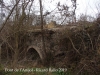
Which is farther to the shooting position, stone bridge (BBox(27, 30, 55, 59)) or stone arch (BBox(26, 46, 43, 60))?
stone arch (BBox(26, 46, 43, 60))

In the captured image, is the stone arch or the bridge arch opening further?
the bridge arch opening

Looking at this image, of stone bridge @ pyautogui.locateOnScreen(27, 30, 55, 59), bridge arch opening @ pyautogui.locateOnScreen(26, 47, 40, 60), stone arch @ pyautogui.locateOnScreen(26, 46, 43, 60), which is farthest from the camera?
bridge arch opening @ pyautogui.locateOnScreen(26, 47, 40, 60)

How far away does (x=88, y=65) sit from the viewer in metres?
7.66

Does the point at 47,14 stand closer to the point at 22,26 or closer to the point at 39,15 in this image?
the point at 39,15

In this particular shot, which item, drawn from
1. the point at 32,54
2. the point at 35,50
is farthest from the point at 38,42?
the point at 32,54

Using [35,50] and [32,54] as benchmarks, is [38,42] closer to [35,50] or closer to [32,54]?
[35,50]

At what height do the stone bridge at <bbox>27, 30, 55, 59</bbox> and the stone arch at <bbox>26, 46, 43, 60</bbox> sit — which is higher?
the stone bridge at <bbox>27, 30, 55, 59</bbox>

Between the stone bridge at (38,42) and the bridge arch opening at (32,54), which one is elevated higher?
the stone bridge at (38,42)

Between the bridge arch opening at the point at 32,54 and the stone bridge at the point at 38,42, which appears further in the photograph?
the bridge arch opening at the point at 32,54

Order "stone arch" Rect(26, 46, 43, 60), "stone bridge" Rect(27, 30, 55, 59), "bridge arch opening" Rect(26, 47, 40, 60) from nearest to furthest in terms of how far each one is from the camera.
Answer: "stone bridge" Rect(27, 30, 55, 59), "stone arch" Rect(26, 46, 43, 60), "bridge arch opening" Rect(26, 47, 40, 60)

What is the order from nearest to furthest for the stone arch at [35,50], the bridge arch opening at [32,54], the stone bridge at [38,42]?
the stone bridge at [38,42]
the stone arch at [35,50]
the bridge arch opening at [32,54]

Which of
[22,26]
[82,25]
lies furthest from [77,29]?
[22,26]

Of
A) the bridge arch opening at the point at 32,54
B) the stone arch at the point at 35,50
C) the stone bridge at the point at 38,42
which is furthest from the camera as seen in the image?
the bridge arch opening at the point at 32,54

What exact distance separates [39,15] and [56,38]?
1.87 meters
